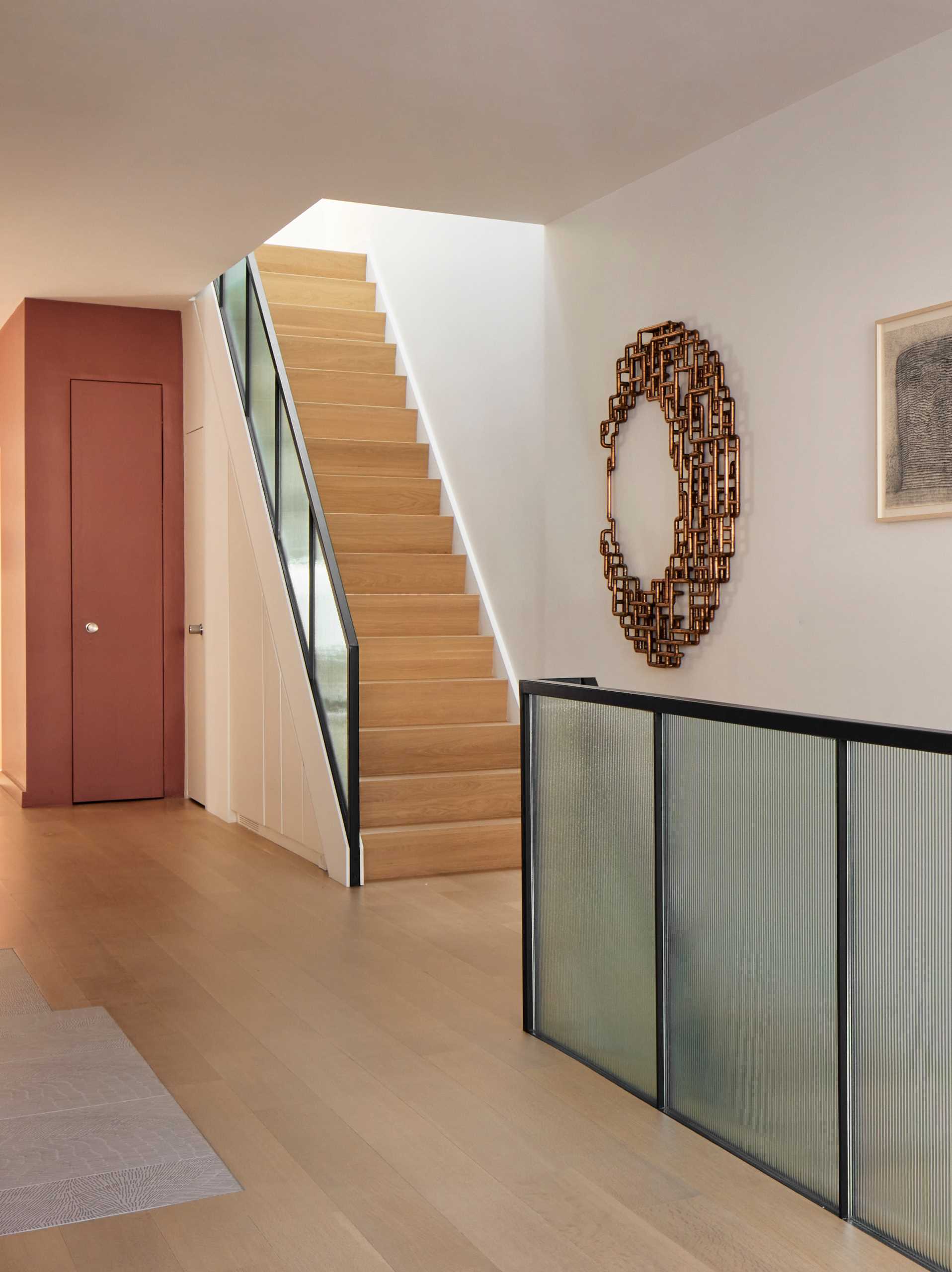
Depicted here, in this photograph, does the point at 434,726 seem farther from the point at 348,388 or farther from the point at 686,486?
the point at 348,388

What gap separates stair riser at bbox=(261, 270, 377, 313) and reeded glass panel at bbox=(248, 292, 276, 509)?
1870mm

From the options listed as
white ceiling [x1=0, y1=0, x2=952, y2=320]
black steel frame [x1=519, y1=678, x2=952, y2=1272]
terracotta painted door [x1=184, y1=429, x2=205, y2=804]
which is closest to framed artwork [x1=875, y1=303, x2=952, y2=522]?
white ceiling [x1=0, y1=0, x2=952, y2=320]

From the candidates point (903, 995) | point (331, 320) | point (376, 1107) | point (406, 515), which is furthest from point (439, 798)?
point (331, 320)

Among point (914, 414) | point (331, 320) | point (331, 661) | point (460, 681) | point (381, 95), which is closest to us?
point (914, 414)

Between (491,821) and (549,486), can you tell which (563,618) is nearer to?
(549,486)

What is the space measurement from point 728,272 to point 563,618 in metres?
1.83

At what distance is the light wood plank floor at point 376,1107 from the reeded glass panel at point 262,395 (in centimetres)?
228

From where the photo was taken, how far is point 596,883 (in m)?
3.44

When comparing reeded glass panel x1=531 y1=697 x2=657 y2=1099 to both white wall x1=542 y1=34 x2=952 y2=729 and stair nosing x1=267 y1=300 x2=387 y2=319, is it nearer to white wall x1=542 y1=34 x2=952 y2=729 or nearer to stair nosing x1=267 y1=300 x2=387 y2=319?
white wall x1=542 y1=34 x2=952 y2=729

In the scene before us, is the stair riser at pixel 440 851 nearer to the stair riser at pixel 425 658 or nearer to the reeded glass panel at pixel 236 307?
the stair riser at pixel 425 658

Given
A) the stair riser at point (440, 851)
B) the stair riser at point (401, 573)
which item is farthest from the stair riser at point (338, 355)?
the stair riser at point (440, 851)

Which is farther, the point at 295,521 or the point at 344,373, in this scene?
the point at 344,373

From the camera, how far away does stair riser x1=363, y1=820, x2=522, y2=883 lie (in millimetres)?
5707

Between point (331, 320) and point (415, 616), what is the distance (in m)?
2.56
